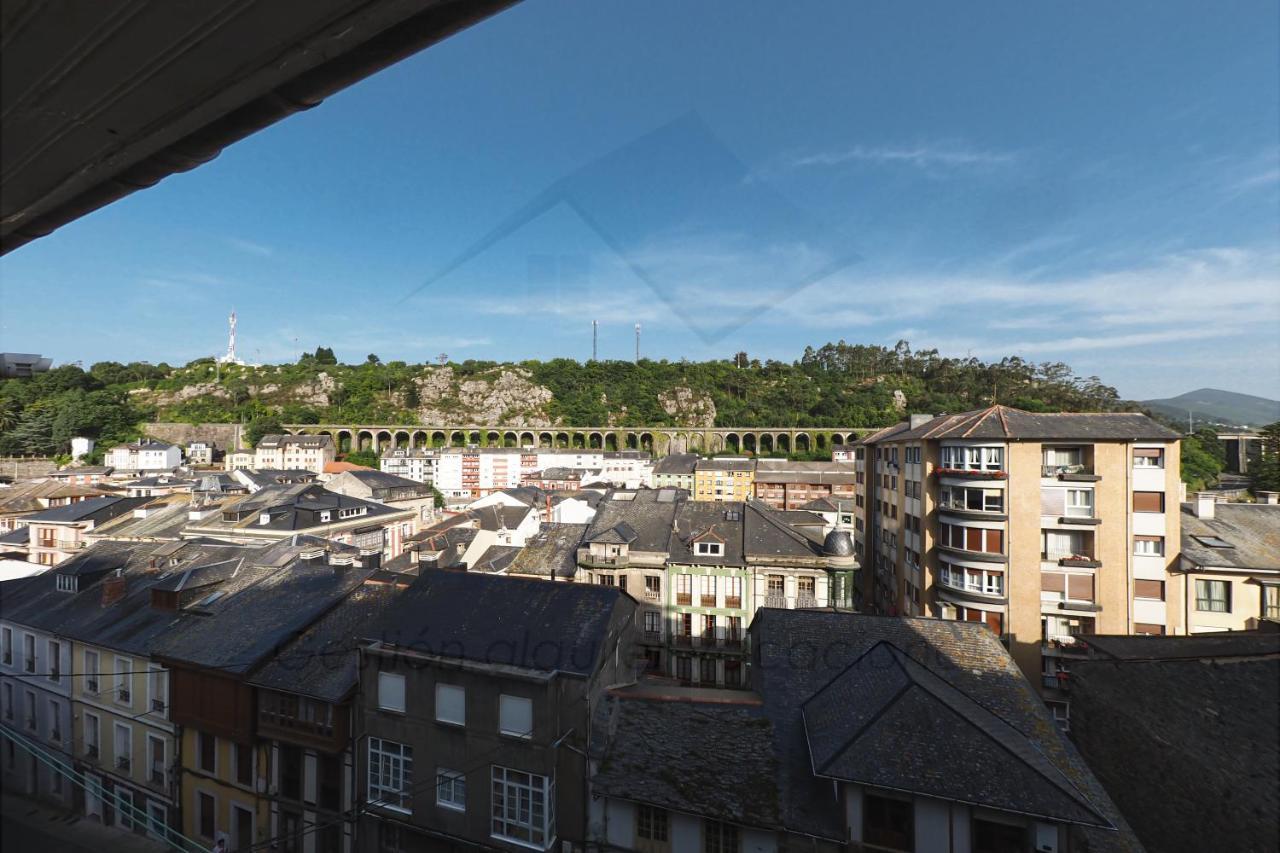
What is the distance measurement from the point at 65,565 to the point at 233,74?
24.3 meters

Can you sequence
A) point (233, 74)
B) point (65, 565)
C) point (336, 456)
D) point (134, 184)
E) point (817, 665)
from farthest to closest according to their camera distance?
point (336, 456) < point (65, 565) < point (817, 665) < point (134, 184) < point (233, 74)

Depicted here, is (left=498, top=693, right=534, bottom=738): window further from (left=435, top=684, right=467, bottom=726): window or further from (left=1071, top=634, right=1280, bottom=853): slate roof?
(left=1071, top=634, right=1280, bottom=853): slate roof

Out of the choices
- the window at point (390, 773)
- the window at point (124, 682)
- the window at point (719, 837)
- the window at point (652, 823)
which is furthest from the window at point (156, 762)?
the window at point (719, 837)

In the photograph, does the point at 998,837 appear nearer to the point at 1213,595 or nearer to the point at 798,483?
the point at 1213,595

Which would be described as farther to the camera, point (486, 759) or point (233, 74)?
point (486, 759)

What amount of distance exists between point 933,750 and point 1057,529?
14080 millimetres

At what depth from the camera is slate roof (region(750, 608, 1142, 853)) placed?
859 centimetres

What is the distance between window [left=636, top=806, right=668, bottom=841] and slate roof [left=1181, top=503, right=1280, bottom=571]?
19.9 metres

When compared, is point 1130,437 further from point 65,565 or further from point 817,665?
point 65,565

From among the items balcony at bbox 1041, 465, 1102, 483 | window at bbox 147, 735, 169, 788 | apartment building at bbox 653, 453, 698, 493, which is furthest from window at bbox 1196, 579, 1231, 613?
apartment building at bbox 653, 453, 698, 493

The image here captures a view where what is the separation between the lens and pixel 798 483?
221 feet

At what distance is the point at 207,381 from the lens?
117 metres

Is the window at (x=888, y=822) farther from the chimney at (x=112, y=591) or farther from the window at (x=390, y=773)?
the chimney at (x=112, y=591)

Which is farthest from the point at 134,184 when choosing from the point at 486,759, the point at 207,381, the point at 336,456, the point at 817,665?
the point at 207,381
